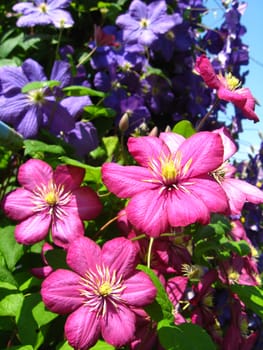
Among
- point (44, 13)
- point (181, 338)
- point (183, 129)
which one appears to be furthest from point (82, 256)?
point (44, 13)

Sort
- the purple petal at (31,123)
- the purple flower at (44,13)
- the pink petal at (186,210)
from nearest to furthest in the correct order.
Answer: the pink petal at (186,210) < the purple petal at (31,123) < the purple flower at (44,13)

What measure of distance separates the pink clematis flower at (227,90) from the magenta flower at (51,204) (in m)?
A: 0.21

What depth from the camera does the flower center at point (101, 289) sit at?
62 cm

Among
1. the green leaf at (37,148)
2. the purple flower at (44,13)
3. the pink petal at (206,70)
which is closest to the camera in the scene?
the pink petal at (206,70)

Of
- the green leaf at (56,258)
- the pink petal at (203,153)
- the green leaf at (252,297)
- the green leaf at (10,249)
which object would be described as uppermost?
the pink petal at (203,153)

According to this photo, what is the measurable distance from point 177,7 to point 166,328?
1067 mm

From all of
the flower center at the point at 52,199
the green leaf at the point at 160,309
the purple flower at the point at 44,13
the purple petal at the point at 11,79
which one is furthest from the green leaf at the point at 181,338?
the purple flower at the point at 44,13

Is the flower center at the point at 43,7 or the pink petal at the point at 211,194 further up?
the pink petal at the point at 211,194

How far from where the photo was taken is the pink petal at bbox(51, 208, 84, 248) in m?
0.70

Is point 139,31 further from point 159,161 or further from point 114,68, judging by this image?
point 159,161

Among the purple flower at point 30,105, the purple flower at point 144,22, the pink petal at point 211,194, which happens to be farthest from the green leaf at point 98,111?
the pink petal at point 211,194

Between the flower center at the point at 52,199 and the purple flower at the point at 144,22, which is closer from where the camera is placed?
the flower center at the point at 52,199

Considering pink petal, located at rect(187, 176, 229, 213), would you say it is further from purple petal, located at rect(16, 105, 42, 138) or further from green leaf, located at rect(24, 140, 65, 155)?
purple petal, located at rect(16, 105, 42, 138)

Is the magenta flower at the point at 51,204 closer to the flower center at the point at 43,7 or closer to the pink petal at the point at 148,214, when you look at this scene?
the pink petal at the point at 148,214
